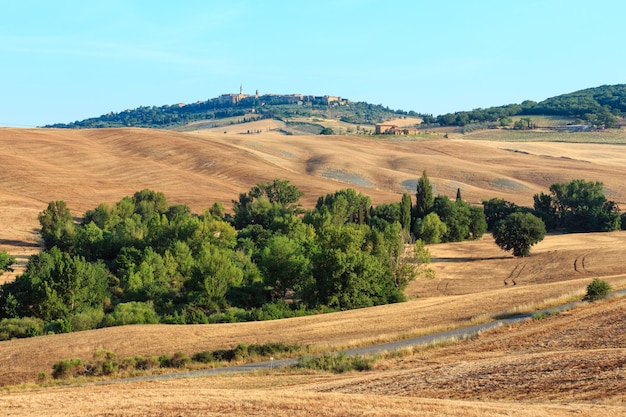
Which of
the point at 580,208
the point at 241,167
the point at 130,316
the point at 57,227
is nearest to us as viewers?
the point at 130,316

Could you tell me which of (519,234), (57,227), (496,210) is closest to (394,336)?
(519,234)

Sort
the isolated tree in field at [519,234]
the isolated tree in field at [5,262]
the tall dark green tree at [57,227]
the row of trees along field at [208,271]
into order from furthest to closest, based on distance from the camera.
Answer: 1. the tall dark green tree at [57,227]
2. the isolated tree in field at [519,234]
3. the isolated tree in field at [5,262]
4. the row of trees along field at [208,271]

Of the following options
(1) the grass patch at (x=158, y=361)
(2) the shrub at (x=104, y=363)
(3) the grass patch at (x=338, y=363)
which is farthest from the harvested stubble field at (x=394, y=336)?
(1) the grass patch at (x=158, y=361)

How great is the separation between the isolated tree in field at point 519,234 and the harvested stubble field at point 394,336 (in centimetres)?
165

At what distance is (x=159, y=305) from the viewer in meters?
54.1

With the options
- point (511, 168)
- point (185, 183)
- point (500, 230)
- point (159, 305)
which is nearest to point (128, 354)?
point (159, 305)

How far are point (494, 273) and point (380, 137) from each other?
130745mm

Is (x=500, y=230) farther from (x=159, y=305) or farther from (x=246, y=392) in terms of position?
(x=246, y=392)

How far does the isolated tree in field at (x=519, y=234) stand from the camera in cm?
7619

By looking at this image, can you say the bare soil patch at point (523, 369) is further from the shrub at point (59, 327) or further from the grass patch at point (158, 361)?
the shrub at point (59, 327)

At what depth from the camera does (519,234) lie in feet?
251

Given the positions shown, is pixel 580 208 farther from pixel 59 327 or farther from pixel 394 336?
pixel 59 327

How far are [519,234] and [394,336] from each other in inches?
1696

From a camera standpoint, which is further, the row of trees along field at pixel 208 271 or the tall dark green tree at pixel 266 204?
the tall dark green tree at pixel 266 204
